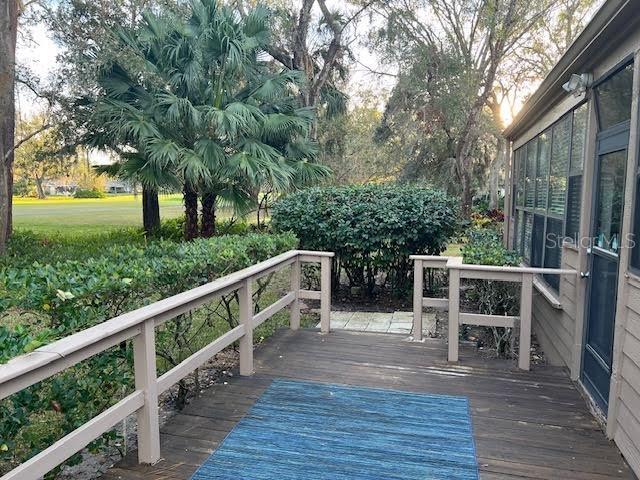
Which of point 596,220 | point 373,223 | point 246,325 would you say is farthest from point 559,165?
point 246,325

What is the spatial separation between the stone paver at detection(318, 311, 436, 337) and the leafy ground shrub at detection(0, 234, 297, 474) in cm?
253

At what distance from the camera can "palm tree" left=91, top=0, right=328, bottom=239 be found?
8.49 meters

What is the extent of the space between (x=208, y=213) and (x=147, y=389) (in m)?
7.75

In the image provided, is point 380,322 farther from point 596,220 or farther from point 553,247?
point 596,220

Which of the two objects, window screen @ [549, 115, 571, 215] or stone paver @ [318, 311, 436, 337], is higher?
window screen @ [549, 115, 571, 215]

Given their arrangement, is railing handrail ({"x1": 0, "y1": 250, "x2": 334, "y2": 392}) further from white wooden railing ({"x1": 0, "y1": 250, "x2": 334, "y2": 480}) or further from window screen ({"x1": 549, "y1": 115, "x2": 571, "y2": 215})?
window screen ({"x1": 549, "y1": 115, "x2": 571, "y2": 215})

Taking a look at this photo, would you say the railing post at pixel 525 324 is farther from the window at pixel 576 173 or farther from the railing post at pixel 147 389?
the railing post at pixel 147 389

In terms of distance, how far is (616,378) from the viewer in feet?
8.50

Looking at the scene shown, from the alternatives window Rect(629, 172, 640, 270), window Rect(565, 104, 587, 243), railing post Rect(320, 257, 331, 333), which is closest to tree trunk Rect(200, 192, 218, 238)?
railing post Rect(320, 257, 331, 333)

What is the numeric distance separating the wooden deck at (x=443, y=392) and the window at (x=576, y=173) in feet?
3.81

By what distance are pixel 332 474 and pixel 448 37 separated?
1634 centimetres

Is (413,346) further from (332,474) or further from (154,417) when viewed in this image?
(154,417)

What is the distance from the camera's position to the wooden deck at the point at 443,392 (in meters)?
2.43

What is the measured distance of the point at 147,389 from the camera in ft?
7.75
